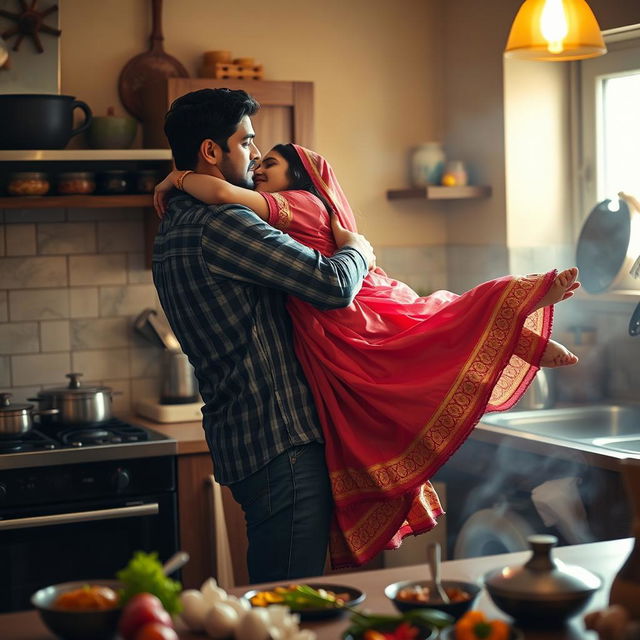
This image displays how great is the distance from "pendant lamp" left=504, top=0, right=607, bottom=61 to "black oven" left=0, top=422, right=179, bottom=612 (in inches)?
60.9

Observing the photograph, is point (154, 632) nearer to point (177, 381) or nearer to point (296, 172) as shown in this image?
point (296, 172)

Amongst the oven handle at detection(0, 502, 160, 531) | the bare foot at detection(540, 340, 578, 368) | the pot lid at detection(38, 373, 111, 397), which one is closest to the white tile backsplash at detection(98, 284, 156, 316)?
the pot lid at detection(38, 373, 111, 397)

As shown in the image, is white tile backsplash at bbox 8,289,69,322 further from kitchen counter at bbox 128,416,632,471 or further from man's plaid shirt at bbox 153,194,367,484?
man's plaid shirt at bbox 153,194,367,484

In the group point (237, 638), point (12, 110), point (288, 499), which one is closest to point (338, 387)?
point (288, 499)

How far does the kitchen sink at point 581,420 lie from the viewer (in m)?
3.50

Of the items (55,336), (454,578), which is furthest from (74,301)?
(454,578)

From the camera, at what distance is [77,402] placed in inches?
135

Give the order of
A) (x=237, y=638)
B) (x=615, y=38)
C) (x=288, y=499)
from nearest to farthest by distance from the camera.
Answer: (x=237, y=638)
(x=288, y=499)
(x=615, y=38)

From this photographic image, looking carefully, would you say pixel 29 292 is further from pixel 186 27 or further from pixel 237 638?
pixel 237 638

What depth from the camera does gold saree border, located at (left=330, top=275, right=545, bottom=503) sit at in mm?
2244

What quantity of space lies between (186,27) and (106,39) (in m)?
0.28

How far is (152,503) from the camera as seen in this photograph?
3229 millimetres

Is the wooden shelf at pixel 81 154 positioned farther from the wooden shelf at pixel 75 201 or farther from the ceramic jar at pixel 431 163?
the ceramic jar at pixel 431 163

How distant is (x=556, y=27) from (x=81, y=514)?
184cm
